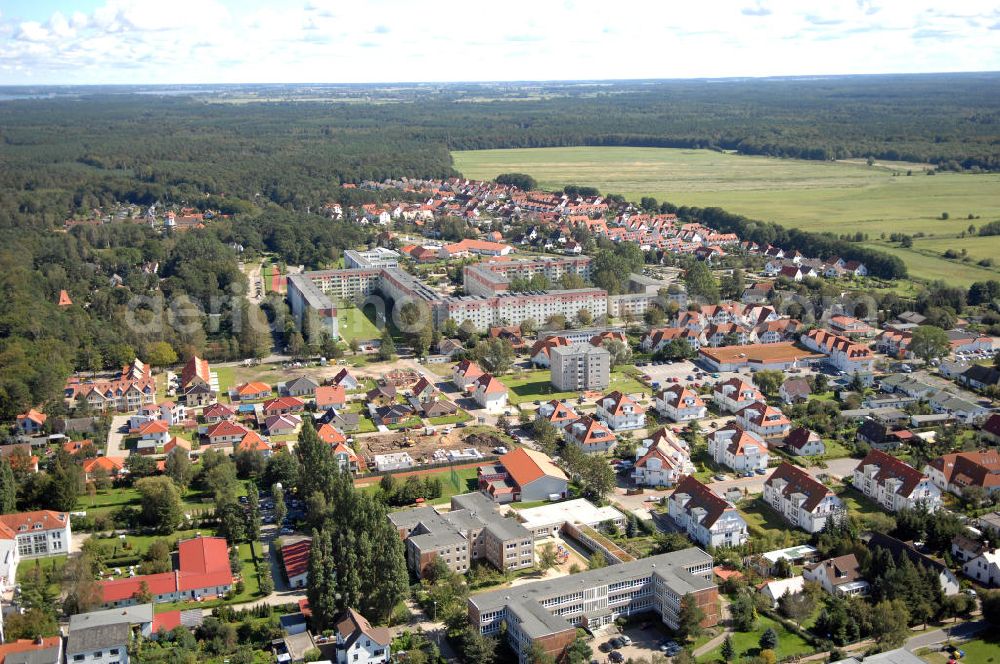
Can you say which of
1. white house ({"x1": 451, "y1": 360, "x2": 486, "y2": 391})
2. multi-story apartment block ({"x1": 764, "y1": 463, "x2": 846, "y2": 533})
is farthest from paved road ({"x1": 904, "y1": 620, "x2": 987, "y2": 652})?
white house ({"x1": 451, "y1": 360, "x2": 486, "y2": 391})

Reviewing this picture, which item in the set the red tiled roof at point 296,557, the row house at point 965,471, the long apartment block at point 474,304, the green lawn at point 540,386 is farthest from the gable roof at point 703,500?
the long apartment block at point 474,304

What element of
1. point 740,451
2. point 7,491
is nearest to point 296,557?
point 7,491

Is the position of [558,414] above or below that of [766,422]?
below

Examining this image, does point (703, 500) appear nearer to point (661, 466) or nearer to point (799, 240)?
point (661, 466)

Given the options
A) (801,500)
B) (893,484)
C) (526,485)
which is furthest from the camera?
(526,485)

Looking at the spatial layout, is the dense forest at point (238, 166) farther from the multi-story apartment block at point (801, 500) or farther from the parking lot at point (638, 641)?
the multi-story apartment block at point (801, 500)

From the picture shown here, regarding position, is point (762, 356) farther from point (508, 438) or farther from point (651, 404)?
point (508, 438)
